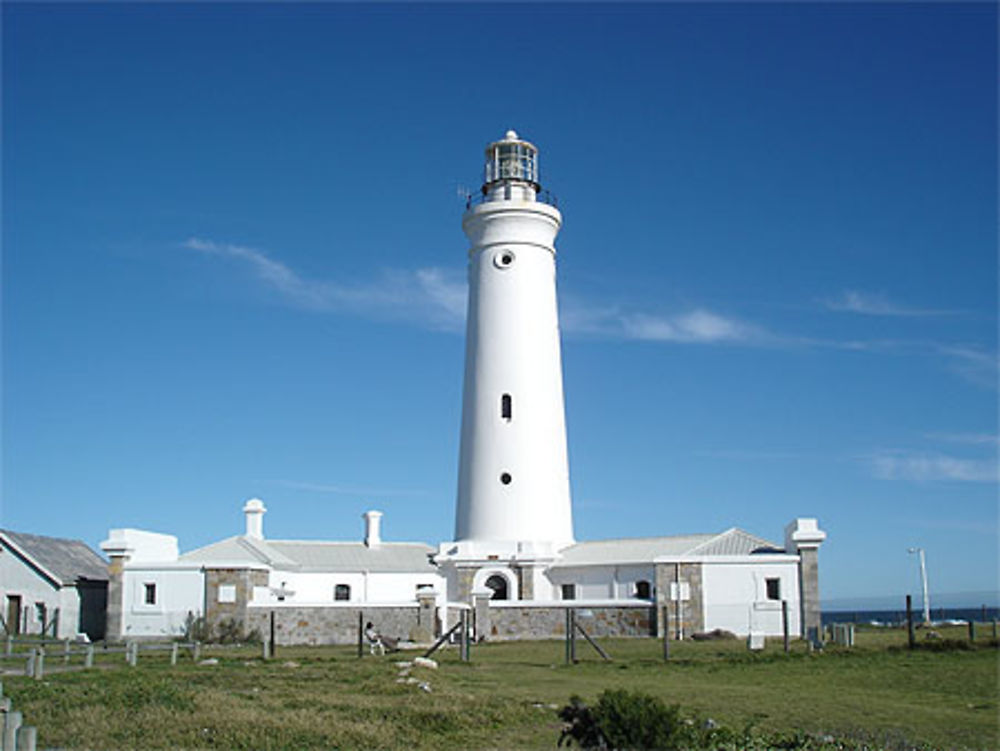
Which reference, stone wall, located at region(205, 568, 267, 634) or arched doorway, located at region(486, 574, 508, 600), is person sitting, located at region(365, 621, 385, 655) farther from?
arched doorway, located at region(486, 574, 508, 600)

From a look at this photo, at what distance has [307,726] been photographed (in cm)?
1377

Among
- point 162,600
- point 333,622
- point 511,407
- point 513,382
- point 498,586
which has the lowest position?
point 333,622

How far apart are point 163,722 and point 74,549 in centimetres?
2908

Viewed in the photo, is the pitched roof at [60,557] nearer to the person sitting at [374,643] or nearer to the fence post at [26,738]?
the person sitting at [374,643]

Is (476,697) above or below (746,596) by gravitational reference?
below

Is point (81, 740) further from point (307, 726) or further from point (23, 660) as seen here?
point (23, 660)

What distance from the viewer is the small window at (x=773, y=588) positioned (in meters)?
33.3

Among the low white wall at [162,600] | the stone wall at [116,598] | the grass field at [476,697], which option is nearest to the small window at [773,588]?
the grass field at [476,697]

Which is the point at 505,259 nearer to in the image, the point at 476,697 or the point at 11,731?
the point at 476,697

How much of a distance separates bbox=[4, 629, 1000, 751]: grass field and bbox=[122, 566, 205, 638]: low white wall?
26.6ft

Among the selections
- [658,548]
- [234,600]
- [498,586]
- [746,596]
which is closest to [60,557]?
[234,600]

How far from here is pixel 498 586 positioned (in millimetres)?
36969

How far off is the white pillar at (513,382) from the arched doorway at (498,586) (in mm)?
1301

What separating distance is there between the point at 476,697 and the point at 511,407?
21160 millimetres
